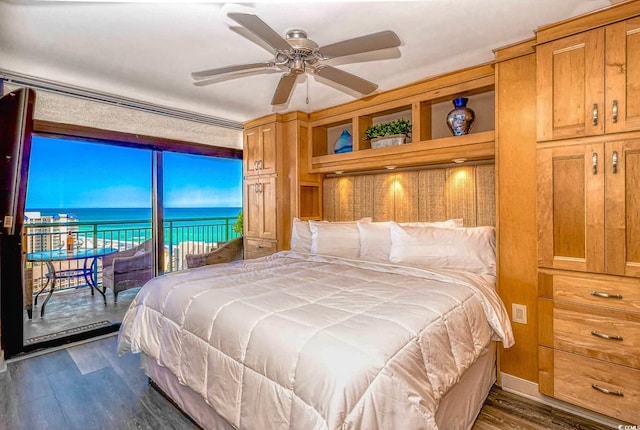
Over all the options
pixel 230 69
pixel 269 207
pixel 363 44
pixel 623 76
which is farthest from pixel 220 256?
pixel 623 76

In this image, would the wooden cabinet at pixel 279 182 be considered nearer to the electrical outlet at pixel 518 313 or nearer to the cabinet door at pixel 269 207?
the cabinet door at pixel 269 207

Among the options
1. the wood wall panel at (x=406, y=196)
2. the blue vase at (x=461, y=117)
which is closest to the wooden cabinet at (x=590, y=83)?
the blue vase at (x=461, y=117)

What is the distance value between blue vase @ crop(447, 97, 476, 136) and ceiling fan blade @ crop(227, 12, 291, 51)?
65.1 inches

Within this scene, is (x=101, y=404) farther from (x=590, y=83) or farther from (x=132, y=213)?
(x=590, y=83)

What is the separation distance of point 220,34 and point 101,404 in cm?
263

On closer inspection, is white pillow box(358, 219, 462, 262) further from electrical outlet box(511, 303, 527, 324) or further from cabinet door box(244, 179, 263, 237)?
cabinet door box(244, 179, 263, 237)

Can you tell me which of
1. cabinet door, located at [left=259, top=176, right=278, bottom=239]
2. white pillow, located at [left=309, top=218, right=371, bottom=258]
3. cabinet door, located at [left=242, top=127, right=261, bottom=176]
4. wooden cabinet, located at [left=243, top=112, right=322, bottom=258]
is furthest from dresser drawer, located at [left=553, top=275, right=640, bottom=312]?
cabinet door, located at [left=242, top=127, right=261, bottom=176]

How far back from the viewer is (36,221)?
365 centimetres

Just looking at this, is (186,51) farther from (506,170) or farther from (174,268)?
(174,268)

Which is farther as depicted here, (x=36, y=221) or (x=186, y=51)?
(x=36, y=221)

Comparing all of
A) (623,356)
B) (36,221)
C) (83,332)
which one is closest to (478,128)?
(623,356)

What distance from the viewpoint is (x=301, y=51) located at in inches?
72.9

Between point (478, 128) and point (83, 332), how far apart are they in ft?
14.1

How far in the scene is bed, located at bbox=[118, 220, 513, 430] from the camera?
3.74 feet
